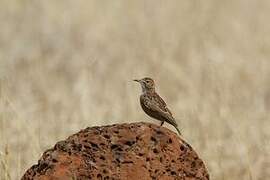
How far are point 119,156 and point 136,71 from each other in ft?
29.9

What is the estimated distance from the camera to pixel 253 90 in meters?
13.5

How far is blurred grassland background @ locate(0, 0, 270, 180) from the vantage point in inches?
389

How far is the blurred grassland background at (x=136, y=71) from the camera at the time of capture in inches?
389

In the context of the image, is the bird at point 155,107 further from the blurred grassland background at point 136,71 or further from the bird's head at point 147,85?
the blurred grassland background at point 136,71

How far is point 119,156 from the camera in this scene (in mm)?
5527

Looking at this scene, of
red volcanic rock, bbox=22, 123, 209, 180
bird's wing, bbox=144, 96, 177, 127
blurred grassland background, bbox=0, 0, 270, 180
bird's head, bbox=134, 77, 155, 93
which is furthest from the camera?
blurred grassland background, bbox=0, 0, 270, 180

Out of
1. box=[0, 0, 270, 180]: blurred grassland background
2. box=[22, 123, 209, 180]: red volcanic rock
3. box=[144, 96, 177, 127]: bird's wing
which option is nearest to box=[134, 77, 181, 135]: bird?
box=[144, 96, 177, 127]: bird's wing

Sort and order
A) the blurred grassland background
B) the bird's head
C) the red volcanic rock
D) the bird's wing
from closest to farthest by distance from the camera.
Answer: the red volcanic rock, the bird's wing, the bird's head, the blurred grassland background

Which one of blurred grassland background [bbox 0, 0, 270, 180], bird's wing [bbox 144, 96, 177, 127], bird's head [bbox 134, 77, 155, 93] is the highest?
blurred grassland background [bbox 0, 0, 270, 180]

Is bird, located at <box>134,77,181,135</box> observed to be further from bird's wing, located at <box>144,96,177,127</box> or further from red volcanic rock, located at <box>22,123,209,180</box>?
red volcanic rock, located at <box>22,123,209,180</box>

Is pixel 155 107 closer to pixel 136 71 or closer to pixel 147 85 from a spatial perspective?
pixel 147 85

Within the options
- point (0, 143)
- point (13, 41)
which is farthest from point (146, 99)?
point (13, 41)

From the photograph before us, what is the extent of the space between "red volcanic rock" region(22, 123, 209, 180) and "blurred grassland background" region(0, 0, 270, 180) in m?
1.32

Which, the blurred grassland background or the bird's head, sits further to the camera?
the blurred grassland background
